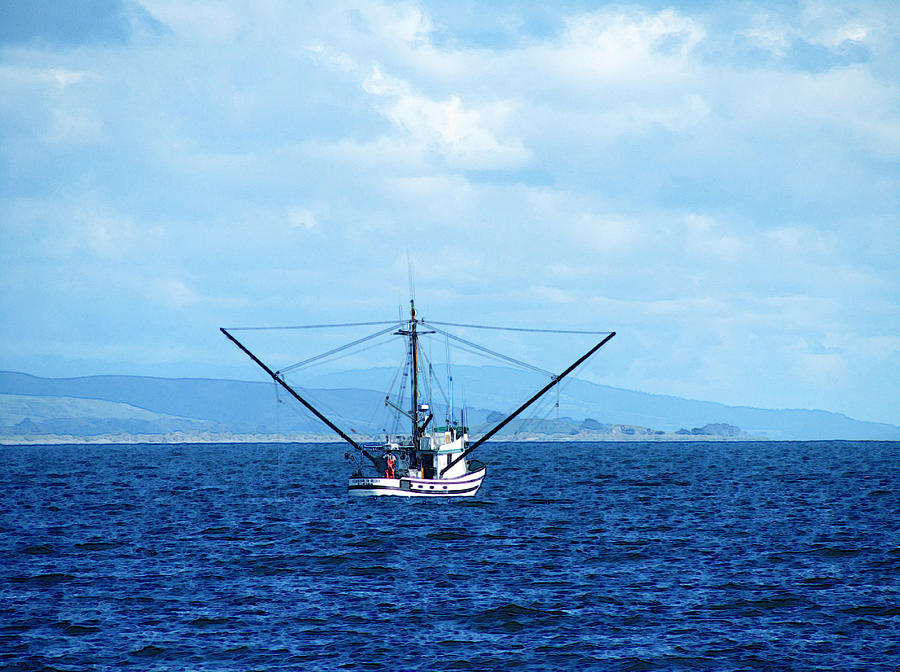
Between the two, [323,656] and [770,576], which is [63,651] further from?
[770,576]

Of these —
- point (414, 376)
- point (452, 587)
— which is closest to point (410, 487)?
point (414, 376)

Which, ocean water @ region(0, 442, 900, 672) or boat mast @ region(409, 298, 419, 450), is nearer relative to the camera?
ocean water @ region(0, 442, 900, 672)

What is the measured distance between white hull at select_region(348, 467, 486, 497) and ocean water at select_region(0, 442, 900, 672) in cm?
108

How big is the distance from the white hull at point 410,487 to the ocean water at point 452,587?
108cm

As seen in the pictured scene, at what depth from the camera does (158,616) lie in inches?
1314

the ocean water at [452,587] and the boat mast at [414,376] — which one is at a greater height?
the boat mast at [414,376]

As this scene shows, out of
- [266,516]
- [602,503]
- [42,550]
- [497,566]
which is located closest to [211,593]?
[497,566]

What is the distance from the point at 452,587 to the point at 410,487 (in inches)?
1367

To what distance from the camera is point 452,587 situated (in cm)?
3881

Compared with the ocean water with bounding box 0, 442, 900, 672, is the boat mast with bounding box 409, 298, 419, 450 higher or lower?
higher

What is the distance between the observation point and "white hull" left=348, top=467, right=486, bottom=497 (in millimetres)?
73244

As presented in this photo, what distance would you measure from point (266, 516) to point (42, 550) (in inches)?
744

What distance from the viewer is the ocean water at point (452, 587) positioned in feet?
94.8

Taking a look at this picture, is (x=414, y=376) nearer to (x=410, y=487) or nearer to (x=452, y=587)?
(x=410, y=487)
